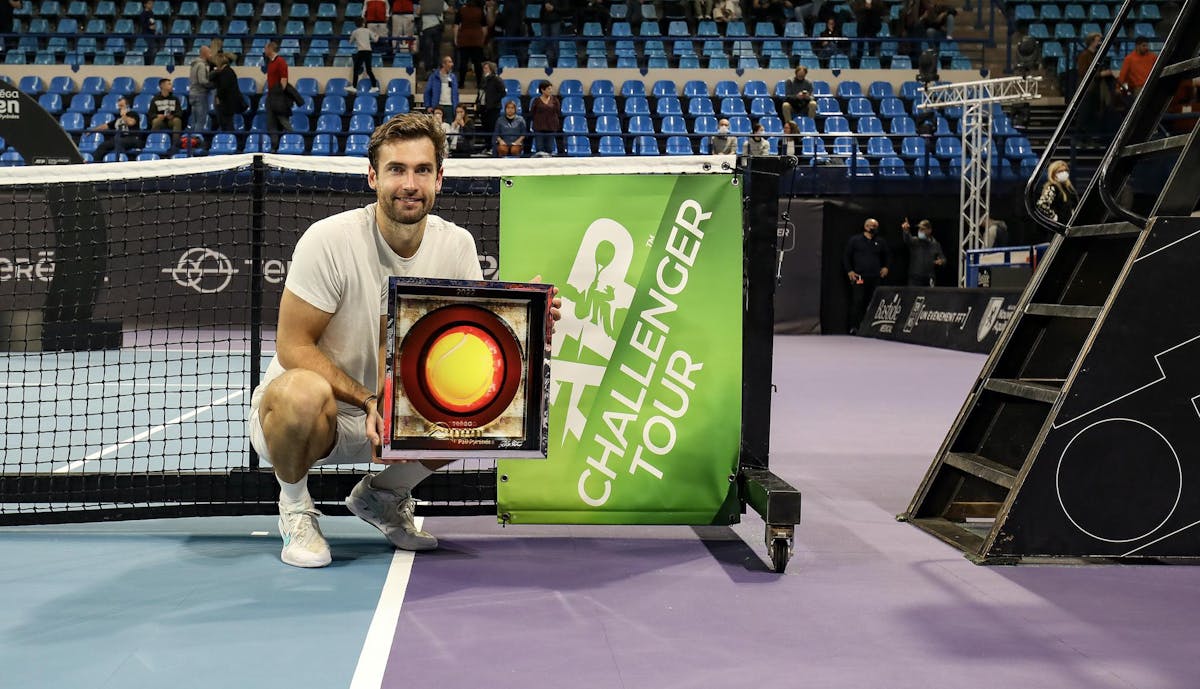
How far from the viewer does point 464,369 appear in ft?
11.8

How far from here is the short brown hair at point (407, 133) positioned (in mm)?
3982

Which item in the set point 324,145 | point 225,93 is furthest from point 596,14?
point 225,93

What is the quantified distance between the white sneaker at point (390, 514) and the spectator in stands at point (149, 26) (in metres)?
21.8

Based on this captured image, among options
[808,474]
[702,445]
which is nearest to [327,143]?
[808,474]

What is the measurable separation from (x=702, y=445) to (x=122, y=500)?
2.36m

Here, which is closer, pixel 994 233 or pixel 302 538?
pixel 302 538

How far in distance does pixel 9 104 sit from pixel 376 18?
38.3 ft

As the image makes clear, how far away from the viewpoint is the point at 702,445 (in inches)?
179

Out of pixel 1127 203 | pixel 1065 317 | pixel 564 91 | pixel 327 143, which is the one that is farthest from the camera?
pixel 564 91

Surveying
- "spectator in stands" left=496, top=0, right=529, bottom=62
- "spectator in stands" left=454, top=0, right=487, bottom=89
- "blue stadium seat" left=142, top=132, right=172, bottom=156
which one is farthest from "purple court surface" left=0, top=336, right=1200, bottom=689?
"spectator in stands" left=496, top=0, right=529, bottom=62

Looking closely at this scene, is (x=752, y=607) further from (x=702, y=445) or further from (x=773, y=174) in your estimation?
(x=773, y=174)

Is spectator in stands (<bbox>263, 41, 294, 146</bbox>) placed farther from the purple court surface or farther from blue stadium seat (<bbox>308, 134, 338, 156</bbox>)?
the purple court surface

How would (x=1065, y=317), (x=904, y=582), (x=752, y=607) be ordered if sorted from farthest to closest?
(x=1065, y=317) → (x=904, y=582) → (x=752, y=607)

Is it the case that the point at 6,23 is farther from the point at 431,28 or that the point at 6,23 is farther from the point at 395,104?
the point at 431,28
